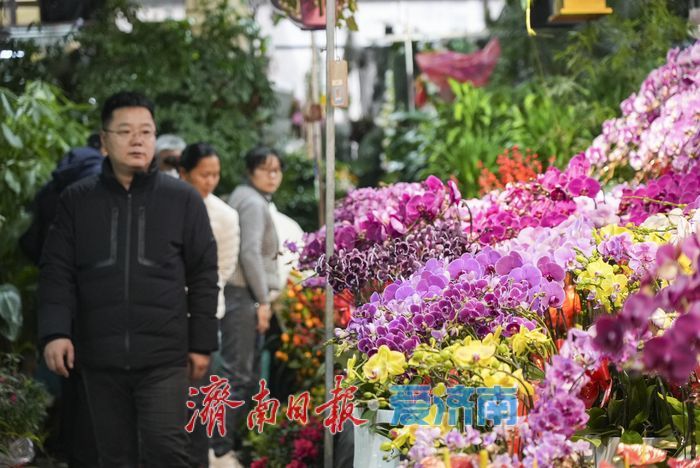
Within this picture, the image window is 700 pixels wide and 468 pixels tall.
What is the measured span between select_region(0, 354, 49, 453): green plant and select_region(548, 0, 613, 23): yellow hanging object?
8.26 feet

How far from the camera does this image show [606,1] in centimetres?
394

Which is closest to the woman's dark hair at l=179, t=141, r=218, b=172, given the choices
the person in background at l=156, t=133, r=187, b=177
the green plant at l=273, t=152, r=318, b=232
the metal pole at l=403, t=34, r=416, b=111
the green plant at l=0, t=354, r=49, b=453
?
the person in background at l=156, t=133, r=187, b=177

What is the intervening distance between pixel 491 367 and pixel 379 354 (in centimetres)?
21

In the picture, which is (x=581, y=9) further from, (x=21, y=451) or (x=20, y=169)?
(x=20, y=169)

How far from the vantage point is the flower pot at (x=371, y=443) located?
216 cm

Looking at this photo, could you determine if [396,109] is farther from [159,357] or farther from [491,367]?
[491,367]

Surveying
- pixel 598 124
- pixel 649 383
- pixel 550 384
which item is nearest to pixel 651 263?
pixel 649 383

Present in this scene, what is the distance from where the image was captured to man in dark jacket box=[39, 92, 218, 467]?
3.71 m

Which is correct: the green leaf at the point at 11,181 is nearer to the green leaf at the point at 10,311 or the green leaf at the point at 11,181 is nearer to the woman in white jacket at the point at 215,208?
the green leaf at the point at 10,311

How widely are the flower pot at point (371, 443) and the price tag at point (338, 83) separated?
1.39 m

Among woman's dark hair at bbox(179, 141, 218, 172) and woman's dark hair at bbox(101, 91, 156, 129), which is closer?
woman's dark hair at bbox(101, 91, 156, 129)

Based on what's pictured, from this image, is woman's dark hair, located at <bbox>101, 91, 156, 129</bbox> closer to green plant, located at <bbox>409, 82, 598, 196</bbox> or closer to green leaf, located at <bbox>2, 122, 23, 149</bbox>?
green leaf, located at <bbox>2, 122, 23, 149</bbox>

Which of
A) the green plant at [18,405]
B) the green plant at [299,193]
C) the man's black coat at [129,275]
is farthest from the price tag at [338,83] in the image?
the green plant at [299,193]

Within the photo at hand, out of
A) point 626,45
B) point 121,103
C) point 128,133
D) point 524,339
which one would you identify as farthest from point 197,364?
point 626,45
